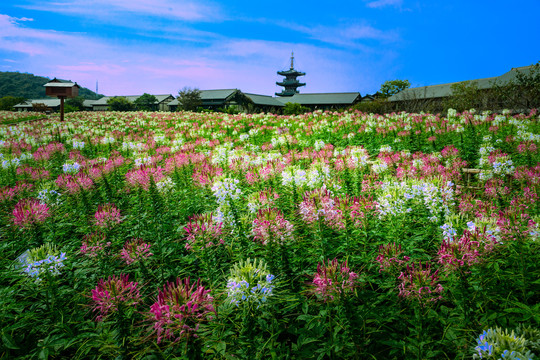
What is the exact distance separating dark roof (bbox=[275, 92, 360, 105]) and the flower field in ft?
169

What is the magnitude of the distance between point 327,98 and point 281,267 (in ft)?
194

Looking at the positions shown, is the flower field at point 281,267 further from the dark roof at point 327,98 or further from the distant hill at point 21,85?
the distant hill at point 21,85

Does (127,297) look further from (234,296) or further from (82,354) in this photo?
(82,354)

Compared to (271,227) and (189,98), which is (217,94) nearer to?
(189,98)

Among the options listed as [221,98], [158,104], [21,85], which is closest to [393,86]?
[221,98]

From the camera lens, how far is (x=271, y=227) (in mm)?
2801

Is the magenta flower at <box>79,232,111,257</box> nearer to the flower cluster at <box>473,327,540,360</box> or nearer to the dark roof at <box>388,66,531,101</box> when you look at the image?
the flower cluster at <box>473,327,540,360</box>

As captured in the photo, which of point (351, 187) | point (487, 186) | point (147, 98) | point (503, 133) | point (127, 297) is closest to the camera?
point (127, 297)

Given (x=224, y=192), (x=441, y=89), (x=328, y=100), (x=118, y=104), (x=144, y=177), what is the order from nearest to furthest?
(x=224, y=192) → (x=144, y=177) → (x=441, y=89) → (x=118, y=104) → (x=328, y=100)

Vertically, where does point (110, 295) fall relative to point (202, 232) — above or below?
below

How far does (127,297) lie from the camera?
1.96 meters

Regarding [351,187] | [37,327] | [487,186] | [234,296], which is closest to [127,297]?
[234,296]

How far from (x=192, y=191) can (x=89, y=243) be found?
2699 mm

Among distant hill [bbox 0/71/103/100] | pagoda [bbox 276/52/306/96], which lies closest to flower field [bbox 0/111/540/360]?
pagoda [bbox 276/52/306/96]
